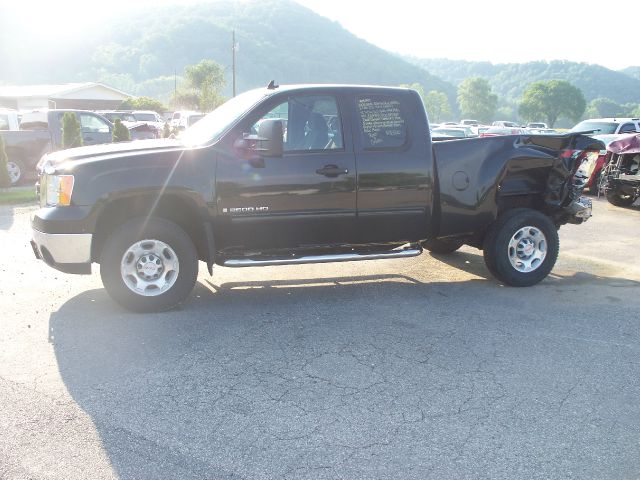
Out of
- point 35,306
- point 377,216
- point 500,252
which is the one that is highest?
point 377,216

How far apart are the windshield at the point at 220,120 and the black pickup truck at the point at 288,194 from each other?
0.02m

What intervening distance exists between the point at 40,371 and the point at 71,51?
19639 centimetres

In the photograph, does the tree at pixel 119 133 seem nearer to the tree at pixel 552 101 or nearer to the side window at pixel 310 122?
the side window at pixel 310 122

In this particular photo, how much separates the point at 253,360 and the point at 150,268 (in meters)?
1.53

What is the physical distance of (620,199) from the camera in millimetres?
12969

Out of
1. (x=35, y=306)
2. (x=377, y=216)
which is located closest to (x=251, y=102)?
(x=377, y=216)

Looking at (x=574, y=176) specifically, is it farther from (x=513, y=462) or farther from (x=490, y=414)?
(x=513, y=462)

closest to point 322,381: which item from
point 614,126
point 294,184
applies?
point 294,184

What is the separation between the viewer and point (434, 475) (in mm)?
2971

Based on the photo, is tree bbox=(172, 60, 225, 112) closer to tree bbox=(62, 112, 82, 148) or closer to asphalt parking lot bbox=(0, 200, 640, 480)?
tree bbox=(62, 112, 82, 148)

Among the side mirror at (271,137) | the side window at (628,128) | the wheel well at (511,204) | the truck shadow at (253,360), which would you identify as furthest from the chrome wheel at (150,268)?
the side window at (628,128)

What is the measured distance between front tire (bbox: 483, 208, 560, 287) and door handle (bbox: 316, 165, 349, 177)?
1.92 meters

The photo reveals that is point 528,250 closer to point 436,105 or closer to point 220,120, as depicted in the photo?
point 220,120

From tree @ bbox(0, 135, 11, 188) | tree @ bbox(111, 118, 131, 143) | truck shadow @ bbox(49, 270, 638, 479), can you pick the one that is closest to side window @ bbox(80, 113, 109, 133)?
tree @ bbox(111, 118, 131, 143)
